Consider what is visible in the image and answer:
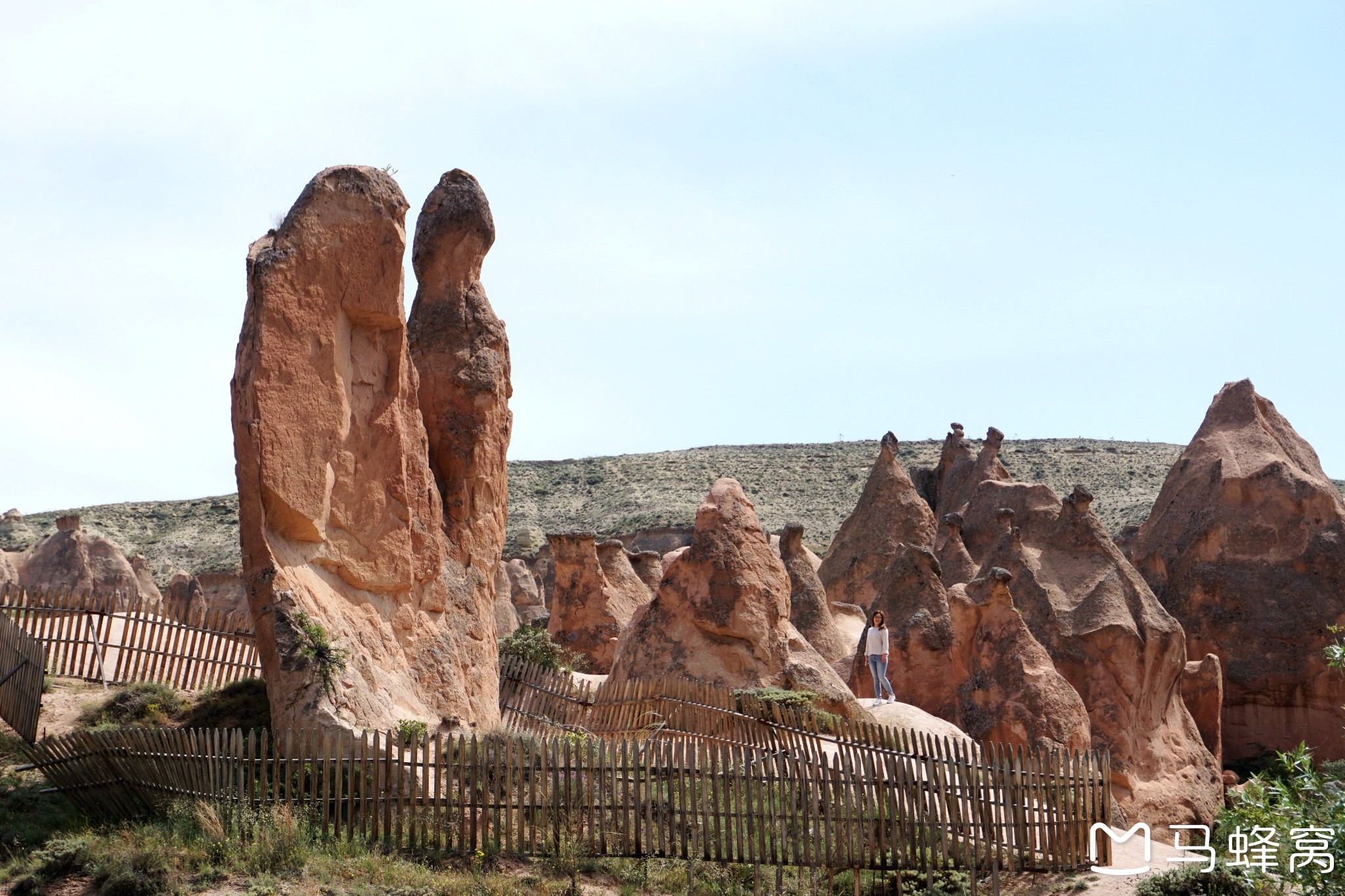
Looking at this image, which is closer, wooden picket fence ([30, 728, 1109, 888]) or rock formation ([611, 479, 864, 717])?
wooden picket fence ([30, 728, 1109, 888])

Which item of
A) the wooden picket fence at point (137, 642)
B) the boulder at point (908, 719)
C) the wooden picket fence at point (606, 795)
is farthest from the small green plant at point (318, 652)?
the boulder at point (908, 719)

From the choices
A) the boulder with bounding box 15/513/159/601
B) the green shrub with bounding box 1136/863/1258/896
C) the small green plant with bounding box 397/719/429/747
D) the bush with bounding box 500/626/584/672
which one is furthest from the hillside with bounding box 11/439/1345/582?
the green shrub with bounding box 1136/863/1258/896

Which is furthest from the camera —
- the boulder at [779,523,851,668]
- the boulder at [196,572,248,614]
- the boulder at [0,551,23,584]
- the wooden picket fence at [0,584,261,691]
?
the boulder at [196,572,248,614]

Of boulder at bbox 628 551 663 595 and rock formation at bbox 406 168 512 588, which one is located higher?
rock formation at bbox 406 168 512 588

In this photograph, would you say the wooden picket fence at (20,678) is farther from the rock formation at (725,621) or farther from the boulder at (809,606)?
the boulder at (809,606)

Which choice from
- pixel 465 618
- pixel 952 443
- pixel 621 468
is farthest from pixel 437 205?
pixel 621 468

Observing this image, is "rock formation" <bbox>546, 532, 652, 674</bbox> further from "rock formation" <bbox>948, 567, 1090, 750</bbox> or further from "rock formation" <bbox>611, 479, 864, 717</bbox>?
"rock formation" <bbox>948, 567, 1090, 750</bbox>

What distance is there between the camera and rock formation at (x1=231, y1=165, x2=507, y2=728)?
12.1 meters

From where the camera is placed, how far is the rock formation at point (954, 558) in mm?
28766

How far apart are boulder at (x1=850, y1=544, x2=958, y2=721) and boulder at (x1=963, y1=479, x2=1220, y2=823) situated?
1909mm

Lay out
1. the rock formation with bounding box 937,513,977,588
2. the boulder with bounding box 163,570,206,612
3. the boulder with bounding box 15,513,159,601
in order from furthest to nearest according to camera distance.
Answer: the boulder with bounding box 15,513,159,601 < the boulder with bounding box 163,570,206,612 < the rock formation with bounding box 937,513,977,588

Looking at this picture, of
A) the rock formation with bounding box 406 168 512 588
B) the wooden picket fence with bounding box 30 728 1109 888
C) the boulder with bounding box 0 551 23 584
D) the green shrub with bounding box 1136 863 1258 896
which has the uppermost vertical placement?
the rock formation with bounding box 406 168 512 588

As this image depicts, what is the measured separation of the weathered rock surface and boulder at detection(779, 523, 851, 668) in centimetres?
651

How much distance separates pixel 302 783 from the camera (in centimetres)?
1072
